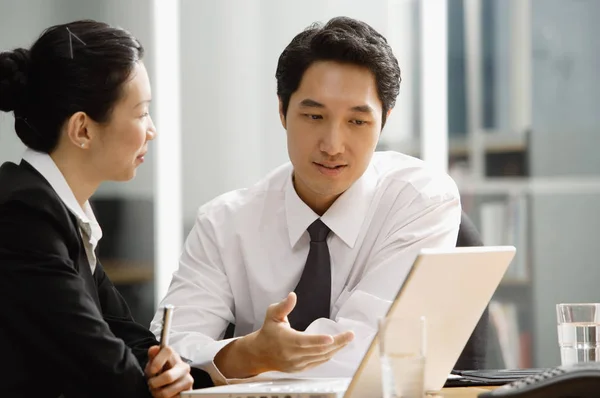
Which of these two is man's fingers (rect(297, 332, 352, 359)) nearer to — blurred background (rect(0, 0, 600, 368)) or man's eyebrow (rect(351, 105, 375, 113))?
man's eyebrow (rect(351, 105, 375, 113))

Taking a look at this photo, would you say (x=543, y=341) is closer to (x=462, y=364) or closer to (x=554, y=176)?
(x=554, y=176)

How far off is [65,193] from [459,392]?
759 mm

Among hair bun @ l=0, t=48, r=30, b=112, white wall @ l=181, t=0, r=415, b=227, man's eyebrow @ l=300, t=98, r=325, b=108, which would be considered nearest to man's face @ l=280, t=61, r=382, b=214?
man's eyebrow @ l=300, t=98, r=325, b=108

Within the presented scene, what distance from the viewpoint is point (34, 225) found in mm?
1533

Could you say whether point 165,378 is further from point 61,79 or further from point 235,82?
point 235,82

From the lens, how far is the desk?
4.96 feet

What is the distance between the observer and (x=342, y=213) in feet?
7.06

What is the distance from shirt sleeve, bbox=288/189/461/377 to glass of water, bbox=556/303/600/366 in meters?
0.33

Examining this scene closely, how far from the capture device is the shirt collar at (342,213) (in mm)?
2150

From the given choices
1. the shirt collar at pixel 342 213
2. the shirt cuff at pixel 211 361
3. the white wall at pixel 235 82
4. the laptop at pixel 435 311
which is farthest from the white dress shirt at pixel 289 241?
the white wall at pixel 235 82

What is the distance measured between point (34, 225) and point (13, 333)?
0.18m

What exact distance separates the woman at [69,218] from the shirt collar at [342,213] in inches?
18.7

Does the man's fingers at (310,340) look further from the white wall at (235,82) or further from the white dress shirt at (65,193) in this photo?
the white wall at (235,82)

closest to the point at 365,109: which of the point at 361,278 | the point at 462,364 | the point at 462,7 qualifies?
the point at 361,278
